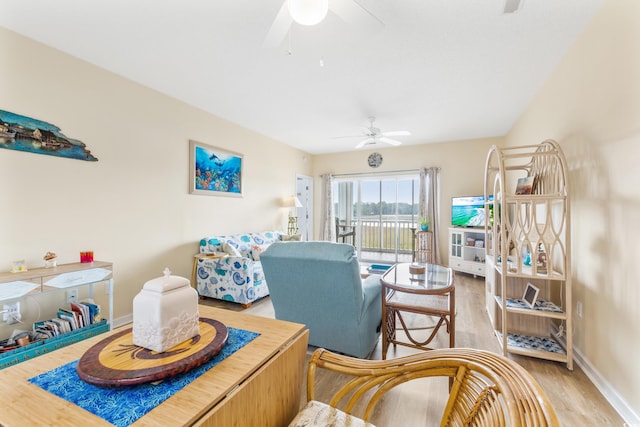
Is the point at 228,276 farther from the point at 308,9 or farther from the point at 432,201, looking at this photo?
the point at 432,201

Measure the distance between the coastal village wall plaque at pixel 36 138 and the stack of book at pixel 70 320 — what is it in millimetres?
1389

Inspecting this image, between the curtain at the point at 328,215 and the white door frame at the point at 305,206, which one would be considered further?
the curtain at the point at 328,215

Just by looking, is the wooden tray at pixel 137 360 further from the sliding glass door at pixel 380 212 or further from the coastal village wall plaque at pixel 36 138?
the sliding glass door at pixel 380 212

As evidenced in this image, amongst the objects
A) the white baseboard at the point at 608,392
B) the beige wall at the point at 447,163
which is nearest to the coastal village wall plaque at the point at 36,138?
the white baseboard at the point at 608,392

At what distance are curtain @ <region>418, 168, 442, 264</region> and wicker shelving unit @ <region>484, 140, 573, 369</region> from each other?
261 centimetres

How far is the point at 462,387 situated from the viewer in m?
0.85

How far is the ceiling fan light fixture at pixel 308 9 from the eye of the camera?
131cm

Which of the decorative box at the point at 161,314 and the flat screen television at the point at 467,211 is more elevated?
the flat screen television at the point at 467,211

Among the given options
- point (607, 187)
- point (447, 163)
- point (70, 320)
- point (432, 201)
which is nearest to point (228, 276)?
point (70, 320)

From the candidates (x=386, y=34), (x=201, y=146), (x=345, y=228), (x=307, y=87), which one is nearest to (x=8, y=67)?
(x=201, y=146)

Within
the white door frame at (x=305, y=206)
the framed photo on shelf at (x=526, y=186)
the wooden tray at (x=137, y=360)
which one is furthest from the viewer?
the white door frame at (x=305, y=206)

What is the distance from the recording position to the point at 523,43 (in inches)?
88.4

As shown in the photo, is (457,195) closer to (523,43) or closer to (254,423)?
(523,43)

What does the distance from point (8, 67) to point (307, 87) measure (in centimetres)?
257
